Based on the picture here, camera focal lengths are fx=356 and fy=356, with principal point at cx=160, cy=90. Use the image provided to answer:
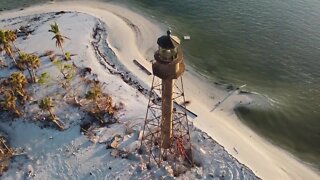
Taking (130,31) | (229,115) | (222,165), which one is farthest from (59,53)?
(222,165)

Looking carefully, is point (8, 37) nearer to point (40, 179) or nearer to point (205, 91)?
point (40, 179)

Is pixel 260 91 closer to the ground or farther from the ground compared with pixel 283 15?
closer to the ground

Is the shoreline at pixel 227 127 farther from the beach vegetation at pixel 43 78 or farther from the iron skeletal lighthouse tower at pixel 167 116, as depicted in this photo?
the beach vegetation at pixel 43 78

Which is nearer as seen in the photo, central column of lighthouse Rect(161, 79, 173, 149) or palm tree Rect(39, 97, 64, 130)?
central column of lighthouse Rect(161, 79, 173, 149)

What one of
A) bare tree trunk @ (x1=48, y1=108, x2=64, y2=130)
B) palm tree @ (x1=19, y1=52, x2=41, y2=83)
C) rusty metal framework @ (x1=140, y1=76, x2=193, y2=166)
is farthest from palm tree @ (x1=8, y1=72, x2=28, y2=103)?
rusty metal framework @ (x1=140, y1=76, x2=193, y2=166)

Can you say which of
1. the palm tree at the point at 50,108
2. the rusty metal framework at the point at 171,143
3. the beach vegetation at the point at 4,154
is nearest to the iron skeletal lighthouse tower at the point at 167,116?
the rusty metal framework at the point at 171,143

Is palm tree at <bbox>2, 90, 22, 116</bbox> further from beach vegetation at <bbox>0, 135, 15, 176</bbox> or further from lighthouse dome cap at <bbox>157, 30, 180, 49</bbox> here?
lighthouse dome cap at <bbox>157, 30, 180, 49</bbox>

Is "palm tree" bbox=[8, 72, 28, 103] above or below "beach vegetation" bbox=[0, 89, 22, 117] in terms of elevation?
above

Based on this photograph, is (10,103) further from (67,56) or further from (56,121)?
(67,56)
